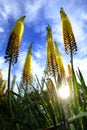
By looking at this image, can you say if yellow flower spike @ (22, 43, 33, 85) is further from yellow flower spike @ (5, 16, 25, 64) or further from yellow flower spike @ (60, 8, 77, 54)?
yellow flower spike @ (60, 8, 77, 54)

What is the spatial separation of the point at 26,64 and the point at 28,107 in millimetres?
1249

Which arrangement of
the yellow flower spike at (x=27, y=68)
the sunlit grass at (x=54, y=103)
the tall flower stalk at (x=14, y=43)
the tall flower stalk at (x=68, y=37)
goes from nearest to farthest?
1. the sunlit grass at (x=54, y=103)
2. the tall flower stalk at (x=68, y=37)
3. the tall flower stalk at (x=14, y=43)
4. the yellow flower spike at (x=27, y=68)

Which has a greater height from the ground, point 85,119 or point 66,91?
point 66,91

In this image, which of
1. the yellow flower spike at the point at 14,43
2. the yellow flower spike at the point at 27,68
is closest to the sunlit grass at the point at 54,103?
the yellow flower spike at the point at 14,43

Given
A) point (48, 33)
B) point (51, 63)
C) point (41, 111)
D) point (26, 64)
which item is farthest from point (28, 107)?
point (26, 64)

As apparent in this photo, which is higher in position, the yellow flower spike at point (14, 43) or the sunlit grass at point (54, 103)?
the yellow flower spike at point (14, 43)

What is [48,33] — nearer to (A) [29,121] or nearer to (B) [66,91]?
(B) [66,91]

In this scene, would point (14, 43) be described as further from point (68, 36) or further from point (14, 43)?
point (68, 36)

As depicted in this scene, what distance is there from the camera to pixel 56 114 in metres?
2.59

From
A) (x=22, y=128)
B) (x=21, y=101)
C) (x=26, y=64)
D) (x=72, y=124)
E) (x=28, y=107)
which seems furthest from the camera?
(x=26, y=64)

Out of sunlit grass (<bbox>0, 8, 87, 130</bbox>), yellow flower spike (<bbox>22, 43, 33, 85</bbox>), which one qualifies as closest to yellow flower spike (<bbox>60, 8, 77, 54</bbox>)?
sunlit grass (<bbox>0, 8, 87, 130</bbox>)

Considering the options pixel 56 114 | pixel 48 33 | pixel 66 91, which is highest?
pixel 48 33

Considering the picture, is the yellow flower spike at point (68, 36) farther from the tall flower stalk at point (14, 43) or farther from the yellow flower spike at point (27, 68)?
the yellow flower spike at point (27, 68)

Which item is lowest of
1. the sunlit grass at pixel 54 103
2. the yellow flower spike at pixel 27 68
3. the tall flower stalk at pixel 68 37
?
the sunlit grass at pixel 54 103
